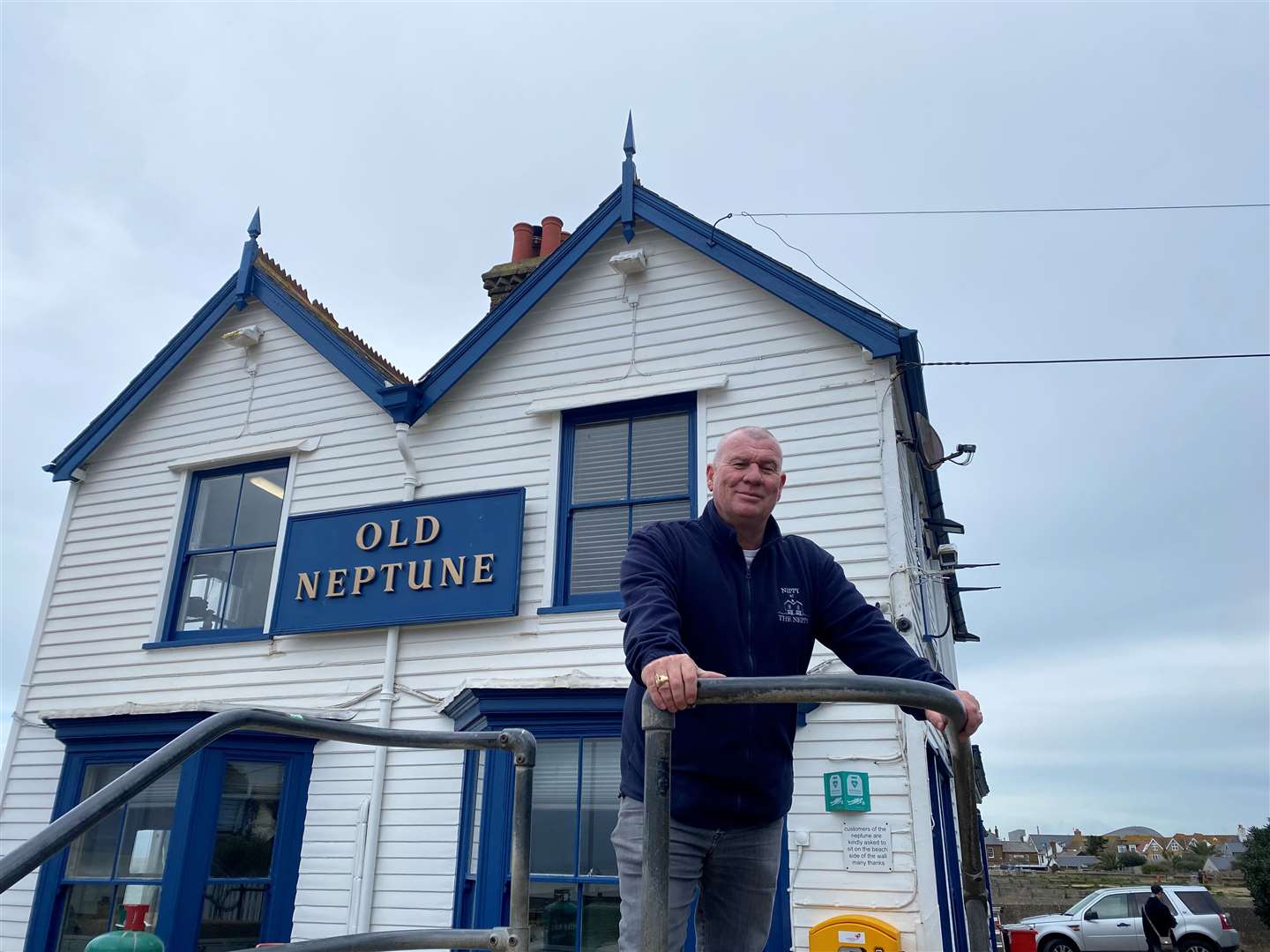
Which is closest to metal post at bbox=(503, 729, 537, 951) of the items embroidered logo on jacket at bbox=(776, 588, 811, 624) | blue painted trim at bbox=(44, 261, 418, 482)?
embroidered logo on jacket at bbox=(776, 588, 811, 624)

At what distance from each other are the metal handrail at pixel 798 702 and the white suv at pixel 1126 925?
17.6 meters

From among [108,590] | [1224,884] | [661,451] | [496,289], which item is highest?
[496,289]

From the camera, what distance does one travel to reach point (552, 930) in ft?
20.2

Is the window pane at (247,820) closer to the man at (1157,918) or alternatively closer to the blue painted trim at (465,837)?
the blue painted trim at (465,837)

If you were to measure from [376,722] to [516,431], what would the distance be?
2412 millimetres

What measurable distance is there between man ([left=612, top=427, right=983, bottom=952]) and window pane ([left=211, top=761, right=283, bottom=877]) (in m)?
5.54

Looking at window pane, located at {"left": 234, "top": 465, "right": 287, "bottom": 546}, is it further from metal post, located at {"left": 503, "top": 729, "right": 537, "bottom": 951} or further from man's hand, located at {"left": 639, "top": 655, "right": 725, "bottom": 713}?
man's hand, located at {"left": 639, "top": 655, "right": 725, "bottom": 713}

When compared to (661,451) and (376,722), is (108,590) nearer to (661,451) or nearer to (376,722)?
(376,722)

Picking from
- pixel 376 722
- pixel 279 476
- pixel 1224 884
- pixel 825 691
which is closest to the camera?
pixel 825 691

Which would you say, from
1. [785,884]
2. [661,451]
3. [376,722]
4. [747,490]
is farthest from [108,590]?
[747,490]

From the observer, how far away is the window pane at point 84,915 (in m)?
7.25

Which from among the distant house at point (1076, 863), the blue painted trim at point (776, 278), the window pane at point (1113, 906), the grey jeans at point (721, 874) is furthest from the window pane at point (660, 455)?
the distant house at point (1076, 863)

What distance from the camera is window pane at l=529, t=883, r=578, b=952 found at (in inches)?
A: 241

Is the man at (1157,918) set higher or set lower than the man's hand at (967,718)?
lower
